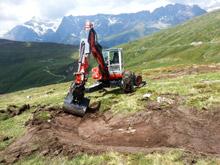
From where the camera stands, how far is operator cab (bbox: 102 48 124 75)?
2195cm

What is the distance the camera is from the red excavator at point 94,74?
1509 centimetres

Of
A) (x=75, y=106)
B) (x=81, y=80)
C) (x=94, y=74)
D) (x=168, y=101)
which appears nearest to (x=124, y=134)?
(x=168, y=101)

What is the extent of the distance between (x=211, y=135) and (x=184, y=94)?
7.28 metres

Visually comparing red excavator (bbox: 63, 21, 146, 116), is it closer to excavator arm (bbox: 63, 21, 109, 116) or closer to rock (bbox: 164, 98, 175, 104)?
excavator arm (bbox: 63, 21, 109, 116)

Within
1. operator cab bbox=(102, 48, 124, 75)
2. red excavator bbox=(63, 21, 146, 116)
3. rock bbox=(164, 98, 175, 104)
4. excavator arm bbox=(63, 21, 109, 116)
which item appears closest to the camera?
rock bbox=(164, 98, 175, 104)

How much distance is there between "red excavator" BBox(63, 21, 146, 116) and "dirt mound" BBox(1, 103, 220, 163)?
1668 mm

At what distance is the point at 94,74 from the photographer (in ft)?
72.6

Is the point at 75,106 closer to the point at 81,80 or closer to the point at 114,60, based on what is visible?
the point at 81,80

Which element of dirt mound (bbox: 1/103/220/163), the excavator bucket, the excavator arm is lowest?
dirt mound (bbox: 1/103/220/163)

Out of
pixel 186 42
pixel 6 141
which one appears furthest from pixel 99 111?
pixel 186 42

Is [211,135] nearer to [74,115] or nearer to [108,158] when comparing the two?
[108,158]

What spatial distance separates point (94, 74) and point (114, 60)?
11.1 feet

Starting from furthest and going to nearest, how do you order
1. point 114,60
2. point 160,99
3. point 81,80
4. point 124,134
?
point 114,60 < point 81,80 < point 160,99 < point 124,134

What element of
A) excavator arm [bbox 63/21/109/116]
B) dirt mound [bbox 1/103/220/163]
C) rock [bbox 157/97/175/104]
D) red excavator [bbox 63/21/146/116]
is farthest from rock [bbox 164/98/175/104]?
excavator arm [bbox 63/21/109/116]
